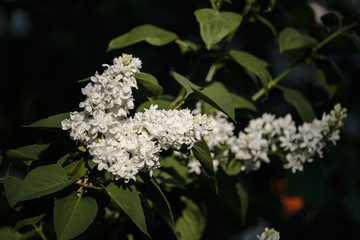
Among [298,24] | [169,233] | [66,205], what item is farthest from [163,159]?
[298,24]

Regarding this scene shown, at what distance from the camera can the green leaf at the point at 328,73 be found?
1469mm

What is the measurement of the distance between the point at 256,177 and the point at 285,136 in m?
2.11

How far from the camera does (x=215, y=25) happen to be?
1.20 metres

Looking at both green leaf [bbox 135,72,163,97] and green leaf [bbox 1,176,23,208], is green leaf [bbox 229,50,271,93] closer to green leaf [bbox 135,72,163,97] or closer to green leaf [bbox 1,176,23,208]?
green leaf [bbox 135,72,163,97]

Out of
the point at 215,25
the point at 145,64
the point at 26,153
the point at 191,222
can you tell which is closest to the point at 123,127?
the point at 26,153

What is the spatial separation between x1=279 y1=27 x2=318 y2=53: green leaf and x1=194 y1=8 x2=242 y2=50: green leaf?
0.64 feet

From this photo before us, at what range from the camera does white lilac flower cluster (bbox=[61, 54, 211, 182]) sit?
81 centimetres

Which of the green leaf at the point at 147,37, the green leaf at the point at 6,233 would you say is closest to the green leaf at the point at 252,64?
the green leaf at the point at 147,37

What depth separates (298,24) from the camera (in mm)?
1743

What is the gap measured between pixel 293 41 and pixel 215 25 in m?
0.30

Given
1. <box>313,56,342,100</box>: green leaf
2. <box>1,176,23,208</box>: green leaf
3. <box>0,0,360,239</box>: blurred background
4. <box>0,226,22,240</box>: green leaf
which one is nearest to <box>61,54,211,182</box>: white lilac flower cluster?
<box>1,176,23,208</box>: green leaf

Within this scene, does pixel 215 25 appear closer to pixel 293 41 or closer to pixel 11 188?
pixel 293 41

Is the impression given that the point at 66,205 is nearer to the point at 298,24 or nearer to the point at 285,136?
the point at 285,136

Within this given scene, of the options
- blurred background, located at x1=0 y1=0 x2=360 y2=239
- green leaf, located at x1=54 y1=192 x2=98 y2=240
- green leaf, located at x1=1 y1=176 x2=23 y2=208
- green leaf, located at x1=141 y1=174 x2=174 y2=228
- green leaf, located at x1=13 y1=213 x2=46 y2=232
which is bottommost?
blurred background, located at x1=0 y1=0 x2=360 y2=239
